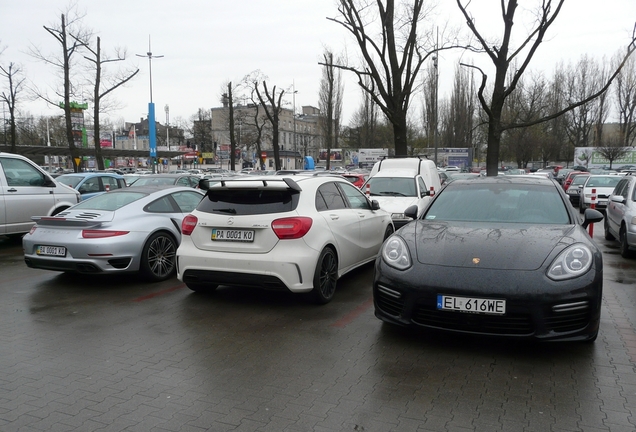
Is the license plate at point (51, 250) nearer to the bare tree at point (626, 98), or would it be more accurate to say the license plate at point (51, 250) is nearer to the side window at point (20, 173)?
the side window at point (20, 173)

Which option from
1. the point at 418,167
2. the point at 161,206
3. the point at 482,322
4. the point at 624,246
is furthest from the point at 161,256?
the point at 418,167

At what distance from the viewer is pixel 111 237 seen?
22.2 ft

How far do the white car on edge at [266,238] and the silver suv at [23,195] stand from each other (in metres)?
5.67

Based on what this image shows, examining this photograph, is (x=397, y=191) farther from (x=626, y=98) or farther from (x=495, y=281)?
(x=626, y=98)

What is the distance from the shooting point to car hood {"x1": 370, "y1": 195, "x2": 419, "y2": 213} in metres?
11.4

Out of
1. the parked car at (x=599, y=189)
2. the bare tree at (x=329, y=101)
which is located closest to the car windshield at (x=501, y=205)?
the parked car at (x=599, y=189)

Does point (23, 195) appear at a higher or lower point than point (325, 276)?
higher

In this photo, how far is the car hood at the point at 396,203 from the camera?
11352mm

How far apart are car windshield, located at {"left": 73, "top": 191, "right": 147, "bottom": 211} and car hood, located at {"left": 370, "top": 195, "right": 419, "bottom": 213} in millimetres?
5573

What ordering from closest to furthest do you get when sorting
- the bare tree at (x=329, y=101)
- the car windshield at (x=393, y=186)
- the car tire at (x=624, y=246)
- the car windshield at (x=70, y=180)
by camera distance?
the car tire at (x=624, y=246) < the car windshield at (x=393, y=186) < the car windshield at (x=70, y=180) < the bare tree at (x=329, y=101)

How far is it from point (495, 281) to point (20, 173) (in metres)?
9.83

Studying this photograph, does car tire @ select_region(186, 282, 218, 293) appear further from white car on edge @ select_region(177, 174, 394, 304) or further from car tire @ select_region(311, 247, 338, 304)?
car tire @ select_region(311, 247, 338, 304)

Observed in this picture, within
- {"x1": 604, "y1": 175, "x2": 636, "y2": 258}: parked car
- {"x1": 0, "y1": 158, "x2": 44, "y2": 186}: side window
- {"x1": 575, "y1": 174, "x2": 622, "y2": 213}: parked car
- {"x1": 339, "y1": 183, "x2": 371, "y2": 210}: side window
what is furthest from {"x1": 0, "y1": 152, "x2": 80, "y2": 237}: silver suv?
{"x1": 575, "y1": 174, "x2": 622, "y2": 213}: parked car

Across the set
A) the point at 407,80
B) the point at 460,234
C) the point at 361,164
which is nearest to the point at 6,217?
the point at 460,234
